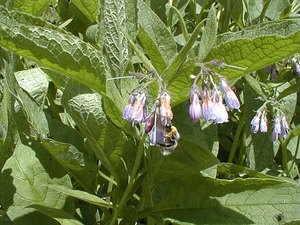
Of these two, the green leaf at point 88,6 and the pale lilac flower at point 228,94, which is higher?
the green leaf at point 88,6

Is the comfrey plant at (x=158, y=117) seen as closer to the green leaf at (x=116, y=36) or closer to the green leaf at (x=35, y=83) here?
the green leaf at (x=116, y=36)

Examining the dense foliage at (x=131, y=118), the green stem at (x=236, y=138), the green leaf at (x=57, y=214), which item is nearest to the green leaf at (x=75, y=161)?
the dense foliage at (x=131, y=118)

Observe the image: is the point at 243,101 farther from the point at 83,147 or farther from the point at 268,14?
the point at 83,147

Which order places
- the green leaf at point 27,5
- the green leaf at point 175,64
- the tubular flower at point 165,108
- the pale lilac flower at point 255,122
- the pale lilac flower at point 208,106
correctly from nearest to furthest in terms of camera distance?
the green leaf at point 175,64
the tubular flower at point 165,108
the pale lilac flower at point 208,106
the green leaf at point 27,5
the pale lilac flower at point 255,122

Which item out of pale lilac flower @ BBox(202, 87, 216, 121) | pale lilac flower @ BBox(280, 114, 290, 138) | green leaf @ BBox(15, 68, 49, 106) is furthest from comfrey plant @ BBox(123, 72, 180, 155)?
pale lilac flower @ BBox(280, 114, 290, 138)

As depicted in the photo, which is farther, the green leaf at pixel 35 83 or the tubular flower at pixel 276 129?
the tubular flower at pixel 276 129

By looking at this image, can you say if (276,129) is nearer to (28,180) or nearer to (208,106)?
(208,106)

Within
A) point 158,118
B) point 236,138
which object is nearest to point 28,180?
point 158,118

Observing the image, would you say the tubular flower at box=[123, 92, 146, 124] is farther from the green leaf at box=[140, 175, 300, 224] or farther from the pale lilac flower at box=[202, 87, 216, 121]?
the green leaf at box=[140, 175, 300, 224]
